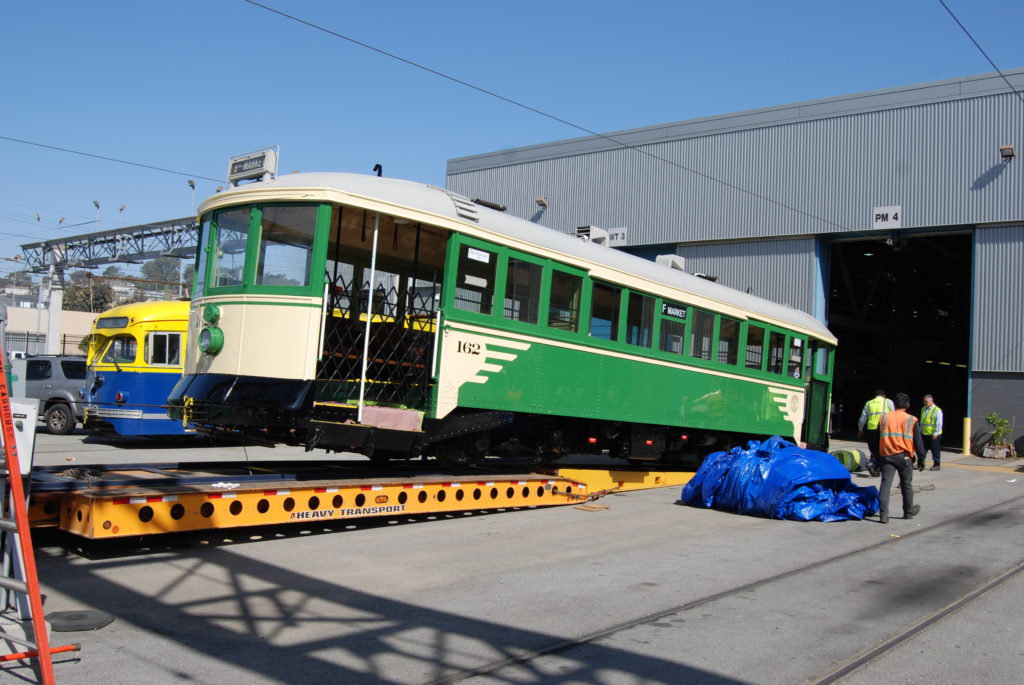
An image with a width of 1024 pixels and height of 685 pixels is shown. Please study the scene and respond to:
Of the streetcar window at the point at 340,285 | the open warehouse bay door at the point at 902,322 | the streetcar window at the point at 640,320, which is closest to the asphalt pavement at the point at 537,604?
the streetcar window at the point at 340,285

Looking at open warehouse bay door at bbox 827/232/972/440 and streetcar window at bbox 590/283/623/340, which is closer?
streetcar window at bbox 590/283/623/340

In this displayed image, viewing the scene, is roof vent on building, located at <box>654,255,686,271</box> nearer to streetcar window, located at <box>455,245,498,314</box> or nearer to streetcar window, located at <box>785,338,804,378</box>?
streetcar window, located at <box>785,338,804,378</box>

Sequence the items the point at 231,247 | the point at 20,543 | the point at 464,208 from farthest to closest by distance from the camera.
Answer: the point at 464,208, the point at 231,247, the point at 20,543

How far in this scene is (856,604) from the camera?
21.2 ft

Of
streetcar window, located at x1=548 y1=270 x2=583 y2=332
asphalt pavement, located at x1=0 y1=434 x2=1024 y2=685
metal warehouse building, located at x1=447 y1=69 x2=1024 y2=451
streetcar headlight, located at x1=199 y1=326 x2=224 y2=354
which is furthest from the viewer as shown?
metal warehouse building, located at x1=447 y1=69 x2=1024 y2=451

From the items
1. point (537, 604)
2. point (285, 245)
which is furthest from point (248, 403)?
point (537, 604)

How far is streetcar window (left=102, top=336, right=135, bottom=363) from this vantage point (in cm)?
1646

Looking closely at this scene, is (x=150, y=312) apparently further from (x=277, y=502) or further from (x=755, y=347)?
(x=755, y=347)

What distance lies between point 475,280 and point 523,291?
0.82 m

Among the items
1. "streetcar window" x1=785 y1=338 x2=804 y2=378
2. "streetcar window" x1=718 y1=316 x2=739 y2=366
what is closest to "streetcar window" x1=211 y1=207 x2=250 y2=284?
"streetcar window" x1=718 y1=316 x2=739 y2=366

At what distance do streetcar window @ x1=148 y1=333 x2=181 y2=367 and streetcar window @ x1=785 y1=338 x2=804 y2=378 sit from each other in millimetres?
11372

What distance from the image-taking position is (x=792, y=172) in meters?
25.7

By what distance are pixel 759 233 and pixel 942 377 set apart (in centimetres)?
1923

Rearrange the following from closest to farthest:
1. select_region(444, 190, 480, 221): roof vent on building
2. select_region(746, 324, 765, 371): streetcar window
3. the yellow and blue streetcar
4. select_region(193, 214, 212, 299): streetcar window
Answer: select_region(193, 214, 212, 299): streetcar window < select_region(444, 190, 480, 221): roof vent on building < select_region(746, 324, 765, 371): streetcar window < the yellow and blue streetcar
